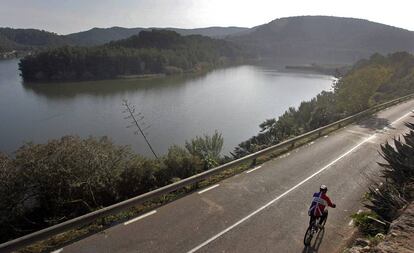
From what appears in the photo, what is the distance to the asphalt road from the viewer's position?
8.95 m

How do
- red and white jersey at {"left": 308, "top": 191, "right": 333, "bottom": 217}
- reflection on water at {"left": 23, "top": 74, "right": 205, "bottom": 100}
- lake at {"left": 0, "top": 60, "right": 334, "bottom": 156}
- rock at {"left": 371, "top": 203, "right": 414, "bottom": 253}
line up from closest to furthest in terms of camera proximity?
rock at {"left": 371, "top": 203, "right": 414, "bottom": 253} < red and white jersey at {"left": 308, "top": 191, "right": 333, "bottom": 217} < lake at {"left": 0, "top": 60, "right": 334, "bottom": 156} < reflection on water at {"left": 23, "top": 74, "right": 205, "bottom": 100}

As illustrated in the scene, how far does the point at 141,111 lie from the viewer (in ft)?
178

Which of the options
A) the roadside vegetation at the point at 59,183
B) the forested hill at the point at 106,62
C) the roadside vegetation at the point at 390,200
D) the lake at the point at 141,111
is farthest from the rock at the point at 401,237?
the forested hill at the point at 106,62

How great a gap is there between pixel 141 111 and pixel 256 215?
45169mm

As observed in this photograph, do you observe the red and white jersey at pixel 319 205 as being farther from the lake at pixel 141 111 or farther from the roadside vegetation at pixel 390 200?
the lake at pixel 141 111

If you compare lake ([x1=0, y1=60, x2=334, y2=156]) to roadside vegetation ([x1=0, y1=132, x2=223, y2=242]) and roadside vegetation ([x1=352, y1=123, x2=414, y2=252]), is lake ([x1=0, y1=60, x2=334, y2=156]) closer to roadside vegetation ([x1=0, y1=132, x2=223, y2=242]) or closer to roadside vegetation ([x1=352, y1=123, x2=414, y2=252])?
roadside vegetation ([x1=0, y1=132, x2=223, y2=242])

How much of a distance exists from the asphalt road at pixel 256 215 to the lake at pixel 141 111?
65.9 ft

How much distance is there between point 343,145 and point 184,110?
3630cm

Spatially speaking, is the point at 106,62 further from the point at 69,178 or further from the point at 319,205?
the point at 319,205

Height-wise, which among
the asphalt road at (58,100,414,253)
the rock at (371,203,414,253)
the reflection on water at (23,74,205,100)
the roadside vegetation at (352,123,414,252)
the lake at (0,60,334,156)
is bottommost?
the reflection on water at (23,74,205,100)

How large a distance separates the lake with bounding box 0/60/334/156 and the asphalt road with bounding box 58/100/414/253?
20.1m

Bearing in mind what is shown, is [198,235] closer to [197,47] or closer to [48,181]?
[48,181]

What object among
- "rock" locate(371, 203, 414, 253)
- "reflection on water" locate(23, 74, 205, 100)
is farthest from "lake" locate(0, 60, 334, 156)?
"rock" locate(371, 203, 414, 253)

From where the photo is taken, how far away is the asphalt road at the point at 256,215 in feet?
29.4
